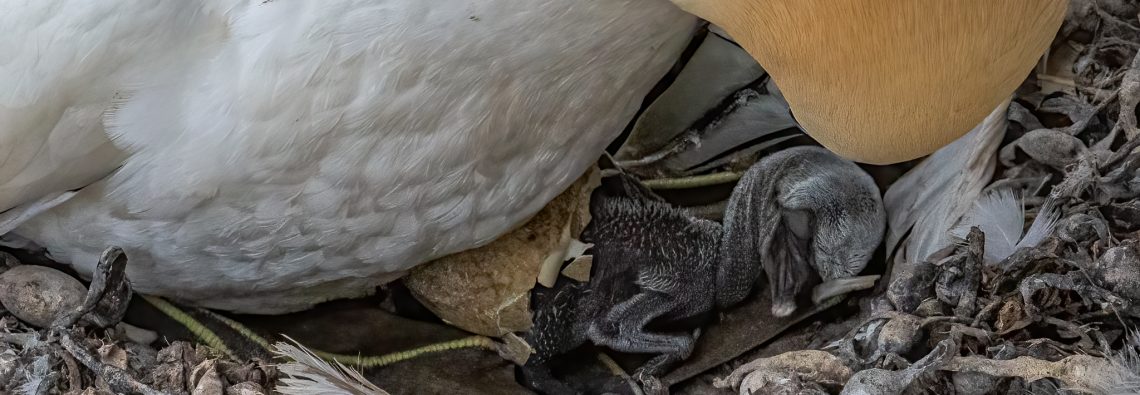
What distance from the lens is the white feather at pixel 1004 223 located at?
79 centimetres

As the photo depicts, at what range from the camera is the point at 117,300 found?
76cm

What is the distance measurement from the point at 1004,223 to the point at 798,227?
190mm

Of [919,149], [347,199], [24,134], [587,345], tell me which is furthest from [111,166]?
[919,149]

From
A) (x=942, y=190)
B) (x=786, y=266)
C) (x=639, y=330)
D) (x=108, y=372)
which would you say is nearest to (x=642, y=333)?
(x=639, y=330)

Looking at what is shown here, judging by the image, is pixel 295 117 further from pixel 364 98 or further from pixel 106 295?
pixel 106 295

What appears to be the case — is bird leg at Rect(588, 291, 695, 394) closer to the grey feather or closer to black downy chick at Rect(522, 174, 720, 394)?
black downy chick at Rect(522, 174, 720, 394)

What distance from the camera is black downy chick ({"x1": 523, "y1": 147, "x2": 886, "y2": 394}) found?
3.02 ft

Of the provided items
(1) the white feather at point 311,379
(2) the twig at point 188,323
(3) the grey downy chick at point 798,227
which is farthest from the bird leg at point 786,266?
(2) the twig at point 188,323

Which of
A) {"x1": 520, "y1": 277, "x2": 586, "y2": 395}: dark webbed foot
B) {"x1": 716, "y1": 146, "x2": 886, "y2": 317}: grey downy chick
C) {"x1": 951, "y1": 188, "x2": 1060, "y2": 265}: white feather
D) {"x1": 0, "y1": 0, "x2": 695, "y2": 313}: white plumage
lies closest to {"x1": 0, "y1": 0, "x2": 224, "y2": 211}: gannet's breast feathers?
{"x1": 0, "y1": 0, "x2": 695, "y2": 313}: white plumage

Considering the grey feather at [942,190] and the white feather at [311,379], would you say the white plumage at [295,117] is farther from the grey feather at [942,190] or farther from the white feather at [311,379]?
the grey feather at [942,190]

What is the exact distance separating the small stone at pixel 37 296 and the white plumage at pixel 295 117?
0.03 metres

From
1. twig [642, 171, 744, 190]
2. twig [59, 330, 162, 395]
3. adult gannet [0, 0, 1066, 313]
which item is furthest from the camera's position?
twig [642, 171, 744, 190]

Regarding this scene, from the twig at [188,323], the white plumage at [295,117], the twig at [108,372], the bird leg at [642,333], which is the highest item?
the white plumage at [295,117]

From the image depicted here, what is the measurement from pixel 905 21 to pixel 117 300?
0.59m
